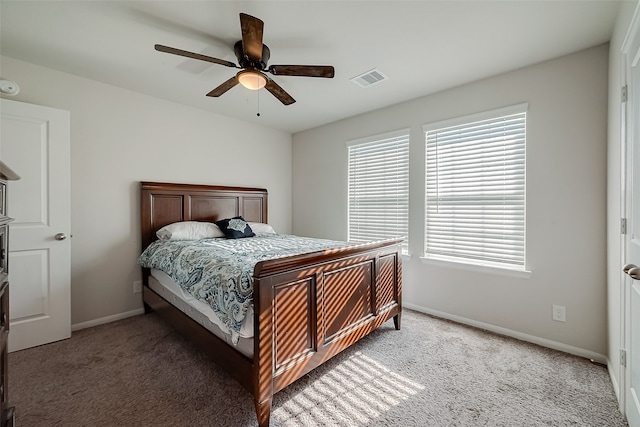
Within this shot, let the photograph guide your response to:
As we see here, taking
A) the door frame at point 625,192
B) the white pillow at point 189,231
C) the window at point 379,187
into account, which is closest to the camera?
the door frame at point 625,192

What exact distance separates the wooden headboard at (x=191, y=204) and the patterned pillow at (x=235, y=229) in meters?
0.35

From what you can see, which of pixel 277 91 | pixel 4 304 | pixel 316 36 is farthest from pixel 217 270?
pixel 316 36

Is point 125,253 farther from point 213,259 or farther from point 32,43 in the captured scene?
point 32,43

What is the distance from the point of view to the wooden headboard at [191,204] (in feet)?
10.1

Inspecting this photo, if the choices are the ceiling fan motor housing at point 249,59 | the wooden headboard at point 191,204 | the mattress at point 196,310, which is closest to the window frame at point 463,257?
the ceiling fan motor housing at point 249,59

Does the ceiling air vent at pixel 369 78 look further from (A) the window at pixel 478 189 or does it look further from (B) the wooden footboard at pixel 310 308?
(B) the wooden footboard at pixel 310 308

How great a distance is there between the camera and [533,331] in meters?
2.43

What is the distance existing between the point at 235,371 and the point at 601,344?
109 inches

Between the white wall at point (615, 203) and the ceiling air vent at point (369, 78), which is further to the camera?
the ceiling air vent at point (369, 78)

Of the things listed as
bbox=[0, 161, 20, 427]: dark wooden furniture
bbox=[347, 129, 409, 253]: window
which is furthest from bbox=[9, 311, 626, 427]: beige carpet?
bbox=[347, 129, 409, 253]: window

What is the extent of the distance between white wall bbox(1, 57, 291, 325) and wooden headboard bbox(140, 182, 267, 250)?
0.42ft

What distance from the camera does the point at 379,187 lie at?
140 inches

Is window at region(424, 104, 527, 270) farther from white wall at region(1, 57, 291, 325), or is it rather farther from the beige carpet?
white wall at region(1, 57, 291, 325)

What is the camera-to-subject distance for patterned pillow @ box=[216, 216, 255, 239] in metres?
3.21
